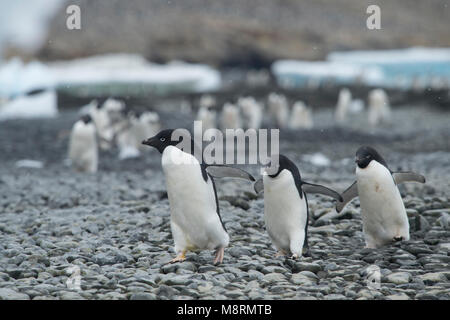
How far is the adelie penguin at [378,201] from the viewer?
13.2ft

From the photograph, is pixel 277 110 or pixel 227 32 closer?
pixel 277 110

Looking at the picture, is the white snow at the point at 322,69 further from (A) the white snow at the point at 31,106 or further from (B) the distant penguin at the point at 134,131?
(B) the distant penguin at the point at 134,131

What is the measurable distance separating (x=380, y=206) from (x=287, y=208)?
2.02 feet

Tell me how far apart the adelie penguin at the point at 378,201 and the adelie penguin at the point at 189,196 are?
705 mm

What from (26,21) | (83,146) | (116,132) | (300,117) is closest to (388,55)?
(26,21)

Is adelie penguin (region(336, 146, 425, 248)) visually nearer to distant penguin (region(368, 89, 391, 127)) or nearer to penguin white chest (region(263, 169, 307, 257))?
penguin white chest (region(263, 169, 307, 257))

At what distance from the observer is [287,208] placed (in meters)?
3.79

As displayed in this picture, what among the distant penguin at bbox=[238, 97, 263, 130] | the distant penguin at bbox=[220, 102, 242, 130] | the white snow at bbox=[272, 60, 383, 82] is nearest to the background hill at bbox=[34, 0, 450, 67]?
the white snow at bbox=[272, 60, 383, 82]

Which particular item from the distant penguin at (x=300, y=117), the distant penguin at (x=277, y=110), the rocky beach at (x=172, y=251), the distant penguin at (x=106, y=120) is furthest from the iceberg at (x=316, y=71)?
the rocky beach at (x=172, y=251)

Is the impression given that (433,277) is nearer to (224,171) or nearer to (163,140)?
A: (224,171)

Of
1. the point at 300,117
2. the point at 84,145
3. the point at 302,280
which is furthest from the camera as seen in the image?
the point at 300,117
